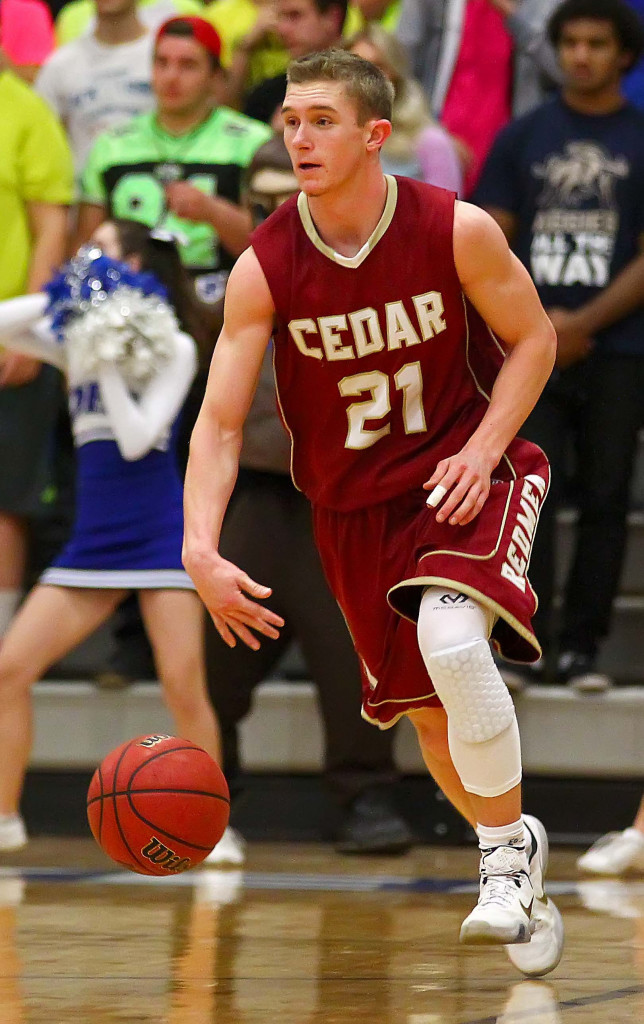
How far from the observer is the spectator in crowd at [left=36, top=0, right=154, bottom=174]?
290 inches

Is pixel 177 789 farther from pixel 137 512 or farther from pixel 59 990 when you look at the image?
pixel 137 512

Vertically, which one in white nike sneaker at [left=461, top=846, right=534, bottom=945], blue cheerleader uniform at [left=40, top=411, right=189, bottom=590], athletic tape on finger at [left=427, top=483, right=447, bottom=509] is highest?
athletic tape on finger at [left=427, top=483, right=447, bottom=509]

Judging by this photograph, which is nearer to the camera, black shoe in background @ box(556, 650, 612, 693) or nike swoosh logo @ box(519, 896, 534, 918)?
nike swoosh logo @ box(519, 896, 534, 918)

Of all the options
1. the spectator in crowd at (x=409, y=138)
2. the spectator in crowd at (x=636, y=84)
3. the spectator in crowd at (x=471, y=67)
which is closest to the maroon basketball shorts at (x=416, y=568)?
the spectator in crowd at (x=409, y=138)

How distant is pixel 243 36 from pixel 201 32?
96cm

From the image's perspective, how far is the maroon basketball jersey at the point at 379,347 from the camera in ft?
12.8

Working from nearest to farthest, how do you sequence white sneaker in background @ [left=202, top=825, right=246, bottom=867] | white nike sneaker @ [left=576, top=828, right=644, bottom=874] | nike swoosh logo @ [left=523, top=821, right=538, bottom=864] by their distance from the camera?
nike swoosh logo @ [left=523, top=821, right=538, bottom=864], white nike sneaker @ [left=576, top=828, right=644, bottom=874], white sneaker in background @ [left=202, top=825, right=246, bottom=867]

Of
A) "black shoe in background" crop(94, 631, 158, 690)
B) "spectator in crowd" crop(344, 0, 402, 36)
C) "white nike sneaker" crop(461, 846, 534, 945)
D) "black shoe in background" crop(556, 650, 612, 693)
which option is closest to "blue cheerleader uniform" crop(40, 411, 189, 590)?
"black shoe in background" crop(94, 631, 158, 690)

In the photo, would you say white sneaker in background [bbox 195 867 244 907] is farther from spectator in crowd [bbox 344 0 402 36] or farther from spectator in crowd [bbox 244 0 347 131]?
spectator in crowd [bbox 344 0 402 36]

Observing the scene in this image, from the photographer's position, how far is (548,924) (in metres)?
3.92

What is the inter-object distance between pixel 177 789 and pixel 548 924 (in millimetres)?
1046

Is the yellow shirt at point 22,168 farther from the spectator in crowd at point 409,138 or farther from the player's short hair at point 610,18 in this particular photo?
the player's short hair at point 610,18

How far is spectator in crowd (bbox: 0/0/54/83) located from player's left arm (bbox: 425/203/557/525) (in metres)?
4.52

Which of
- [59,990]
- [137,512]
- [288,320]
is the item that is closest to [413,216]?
[288,320]
